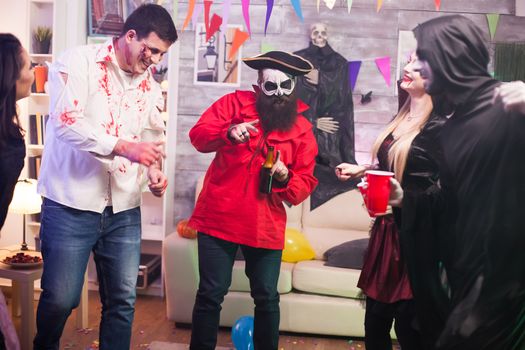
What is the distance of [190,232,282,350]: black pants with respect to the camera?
231 centimetres

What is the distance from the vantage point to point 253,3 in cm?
385

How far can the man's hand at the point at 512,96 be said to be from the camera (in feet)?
5.22

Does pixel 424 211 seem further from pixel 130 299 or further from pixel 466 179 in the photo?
pixel 130 299

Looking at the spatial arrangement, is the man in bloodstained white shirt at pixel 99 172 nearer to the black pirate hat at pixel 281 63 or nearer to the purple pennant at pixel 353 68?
the black pirate hat at pixel 281 63

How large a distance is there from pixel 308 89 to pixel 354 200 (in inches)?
30.2

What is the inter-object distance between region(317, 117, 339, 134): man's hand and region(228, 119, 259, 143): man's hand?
1.60m

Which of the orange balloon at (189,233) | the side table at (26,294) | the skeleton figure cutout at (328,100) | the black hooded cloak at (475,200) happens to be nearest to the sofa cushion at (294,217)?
the skeleton figure cutout at (328,100)

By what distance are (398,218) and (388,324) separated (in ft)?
1.28

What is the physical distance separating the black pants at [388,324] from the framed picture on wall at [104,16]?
2.61m

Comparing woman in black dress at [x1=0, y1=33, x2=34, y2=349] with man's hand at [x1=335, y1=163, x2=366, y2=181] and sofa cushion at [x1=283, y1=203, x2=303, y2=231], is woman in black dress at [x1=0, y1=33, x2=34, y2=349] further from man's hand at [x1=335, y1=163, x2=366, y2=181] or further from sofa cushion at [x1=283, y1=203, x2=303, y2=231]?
sofa cushion at [x1=283, y1=203, x2=303, y2=231]

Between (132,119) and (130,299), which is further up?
(132,119)

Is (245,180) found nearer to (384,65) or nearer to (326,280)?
(326,280)

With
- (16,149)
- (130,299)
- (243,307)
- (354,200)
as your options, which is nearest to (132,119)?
(16,149)

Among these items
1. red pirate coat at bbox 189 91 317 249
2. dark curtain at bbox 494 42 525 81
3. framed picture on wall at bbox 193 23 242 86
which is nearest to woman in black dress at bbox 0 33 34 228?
red pirate coat at bbox 189 91 317 249
